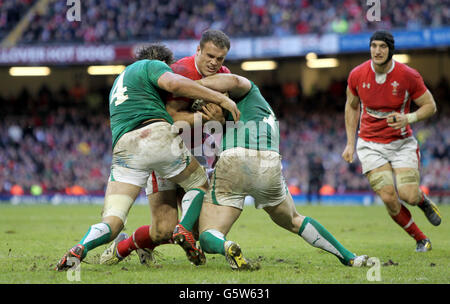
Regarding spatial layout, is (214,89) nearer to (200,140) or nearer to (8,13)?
(200,140)

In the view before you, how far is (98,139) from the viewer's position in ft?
100

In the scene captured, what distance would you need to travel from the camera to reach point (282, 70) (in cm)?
3306

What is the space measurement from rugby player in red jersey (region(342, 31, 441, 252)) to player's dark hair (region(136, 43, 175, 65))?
2665mm

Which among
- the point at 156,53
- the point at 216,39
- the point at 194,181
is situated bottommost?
the point at 194,181

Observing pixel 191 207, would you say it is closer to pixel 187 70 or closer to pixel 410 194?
pixel 187 70

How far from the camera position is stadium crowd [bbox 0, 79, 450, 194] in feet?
86.0

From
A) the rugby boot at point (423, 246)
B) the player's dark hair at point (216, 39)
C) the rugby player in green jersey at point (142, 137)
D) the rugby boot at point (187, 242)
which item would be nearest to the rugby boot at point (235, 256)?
the rugby boot at point (187, 242)

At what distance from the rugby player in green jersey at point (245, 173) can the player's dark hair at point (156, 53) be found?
2.95ft

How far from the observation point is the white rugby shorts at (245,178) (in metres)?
5.79

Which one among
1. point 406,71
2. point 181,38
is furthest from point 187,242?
point 181,38

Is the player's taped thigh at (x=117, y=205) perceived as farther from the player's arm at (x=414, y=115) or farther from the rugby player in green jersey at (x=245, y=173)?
the player's arm at (x=414, y=115)

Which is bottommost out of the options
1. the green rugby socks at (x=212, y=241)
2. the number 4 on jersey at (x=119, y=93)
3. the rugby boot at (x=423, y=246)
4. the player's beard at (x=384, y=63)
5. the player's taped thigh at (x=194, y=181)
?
the rugby boot at (x=423, y=246)

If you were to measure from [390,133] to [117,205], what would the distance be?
393 centimetres

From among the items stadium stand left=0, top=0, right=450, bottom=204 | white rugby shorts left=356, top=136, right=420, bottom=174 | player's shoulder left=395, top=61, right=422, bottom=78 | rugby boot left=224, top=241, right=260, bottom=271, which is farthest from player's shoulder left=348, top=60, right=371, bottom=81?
stadium stand left=0, top=0, right=450, bottom=204
